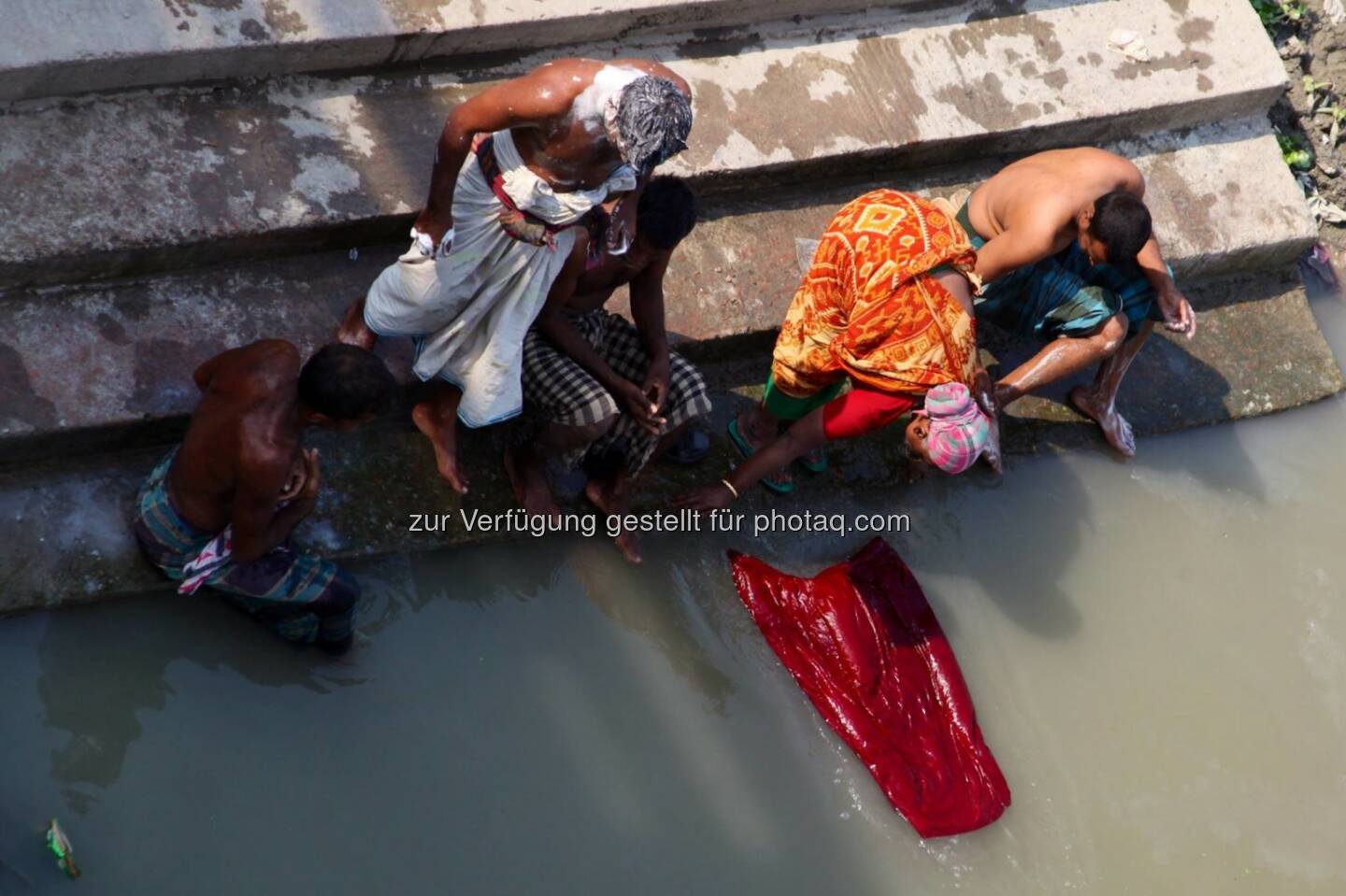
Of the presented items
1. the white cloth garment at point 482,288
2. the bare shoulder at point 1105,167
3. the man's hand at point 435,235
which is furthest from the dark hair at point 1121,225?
the man's hand at point 435,235

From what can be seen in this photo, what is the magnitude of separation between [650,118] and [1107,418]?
231 cm

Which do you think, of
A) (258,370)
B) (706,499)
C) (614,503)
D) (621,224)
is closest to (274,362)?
(258,370)

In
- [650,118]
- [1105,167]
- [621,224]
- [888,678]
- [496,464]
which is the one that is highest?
[650,118]

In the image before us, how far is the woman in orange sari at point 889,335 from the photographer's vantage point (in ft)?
12.2

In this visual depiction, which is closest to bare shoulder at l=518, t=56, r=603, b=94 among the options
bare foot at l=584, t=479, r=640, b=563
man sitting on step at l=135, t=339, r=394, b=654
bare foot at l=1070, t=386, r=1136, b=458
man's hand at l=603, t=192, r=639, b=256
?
man's hand at l=603, t=192, r=639, b=256

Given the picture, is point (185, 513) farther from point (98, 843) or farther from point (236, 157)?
point (236, 157)

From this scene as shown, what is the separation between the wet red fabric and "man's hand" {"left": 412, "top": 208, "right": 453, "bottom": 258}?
1.32 m

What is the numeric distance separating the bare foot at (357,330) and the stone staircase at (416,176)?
16 cm

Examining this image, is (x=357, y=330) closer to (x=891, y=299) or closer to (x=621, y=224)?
(x=621, y=224)

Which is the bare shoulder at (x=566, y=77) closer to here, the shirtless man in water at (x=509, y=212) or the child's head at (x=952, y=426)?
the shirtless man in water at (x=509, y=212)

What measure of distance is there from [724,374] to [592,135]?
1412 mm

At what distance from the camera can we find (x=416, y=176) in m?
4.04

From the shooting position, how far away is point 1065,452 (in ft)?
15.6

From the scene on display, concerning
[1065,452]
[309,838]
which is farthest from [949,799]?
[309,838]
